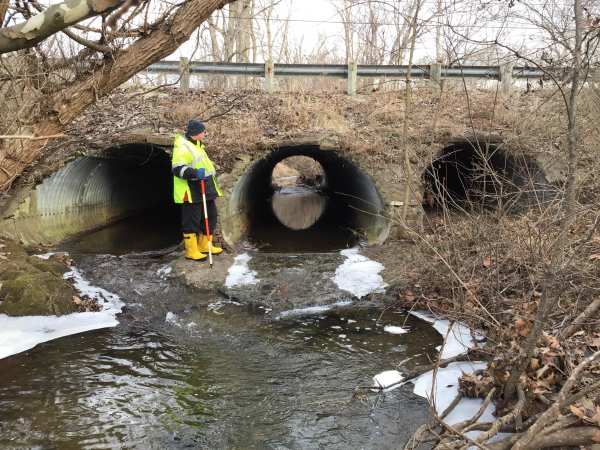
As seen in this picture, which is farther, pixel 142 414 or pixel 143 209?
pixel 143 209

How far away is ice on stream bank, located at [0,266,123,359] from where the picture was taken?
18.0ft

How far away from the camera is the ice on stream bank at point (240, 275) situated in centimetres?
773

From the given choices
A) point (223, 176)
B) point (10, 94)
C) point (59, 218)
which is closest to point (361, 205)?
point (223, 176)

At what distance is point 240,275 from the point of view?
8016mm

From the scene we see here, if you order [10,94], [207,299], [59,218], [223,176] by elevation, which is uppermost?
[10,94]

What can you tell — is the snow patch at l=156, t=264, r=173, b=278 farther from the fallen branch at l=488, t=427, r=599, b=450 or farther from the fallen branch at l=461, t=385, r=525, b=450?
the fallen branch at l=488, t=427, r=599, b=450

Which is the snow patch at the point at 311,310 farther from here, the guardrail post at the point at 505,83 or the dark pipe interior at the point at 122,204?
the guardrail post at the point at 505,83

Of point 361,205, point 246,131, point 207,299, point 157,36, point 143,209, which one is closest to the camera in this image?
point 157,36

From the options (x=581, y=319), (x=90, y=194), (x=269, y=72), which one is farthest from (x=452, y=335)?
(x=90, y=194)

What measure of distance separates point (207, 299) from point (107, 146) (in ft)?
16.4

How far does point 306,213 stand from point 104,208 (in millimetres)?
7428

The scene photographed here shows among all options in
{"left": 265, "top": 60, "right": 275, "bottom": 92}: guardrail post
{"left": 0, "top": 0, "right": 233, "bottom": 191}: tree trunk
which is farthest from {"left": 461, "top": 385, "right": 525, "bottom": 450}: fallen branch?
{"left": 265, "top": 60, "right": 275, "bottom": 92}: guardrail post

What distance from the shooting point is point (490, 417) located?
3.78 meters

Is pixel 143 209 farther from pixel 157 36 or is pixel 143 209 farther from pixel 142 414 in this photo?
pixel 142 414
